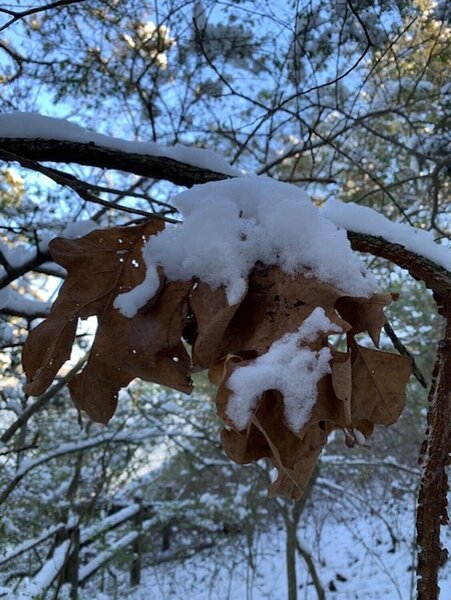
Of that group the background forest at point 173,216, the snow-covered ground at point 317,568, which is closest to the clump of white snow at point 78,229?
the background forest at point 173,216

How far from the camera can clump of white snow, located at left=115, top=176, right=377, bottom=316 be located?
59cm

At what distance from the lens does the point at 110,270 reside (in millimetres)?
652

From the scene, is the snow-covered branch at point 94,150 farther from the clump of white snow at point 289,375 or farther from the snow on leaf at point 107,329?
the clump of white snow at point 289,375

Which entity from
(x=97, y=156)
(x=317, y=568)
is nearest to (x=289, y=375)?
(x=97, y=156)

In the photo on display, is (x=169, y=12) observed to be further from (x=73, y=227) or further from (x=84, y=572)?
(x=84, y=572)

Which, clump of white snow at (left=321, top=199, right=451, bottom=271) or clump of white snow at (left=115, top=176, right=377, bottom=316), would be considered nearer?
clump of white snow at (left=115, top=176, right=377, bottom=316)

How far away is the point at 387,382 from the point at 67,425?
22.7ft

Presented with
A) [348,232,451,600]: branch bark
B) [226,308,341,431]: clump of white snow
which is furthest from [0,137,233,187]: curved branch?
[226,308,341,431]: clump of white snow

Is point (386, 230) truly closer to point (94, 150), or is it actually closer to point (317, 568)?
point (94, 150)

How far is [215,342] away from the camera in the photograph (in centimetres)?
56

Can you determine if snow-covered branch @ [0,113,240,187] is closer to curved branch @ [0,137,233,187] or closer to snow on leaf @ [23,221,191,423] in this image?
curved branch @ [0,137,233,187]

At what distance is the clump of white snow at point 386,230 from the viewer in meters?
0.76

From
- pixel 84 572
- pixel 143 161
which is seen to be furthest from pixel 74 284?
pixel 84 572

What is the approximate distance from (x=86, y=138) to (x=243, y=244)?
2.11 feet
